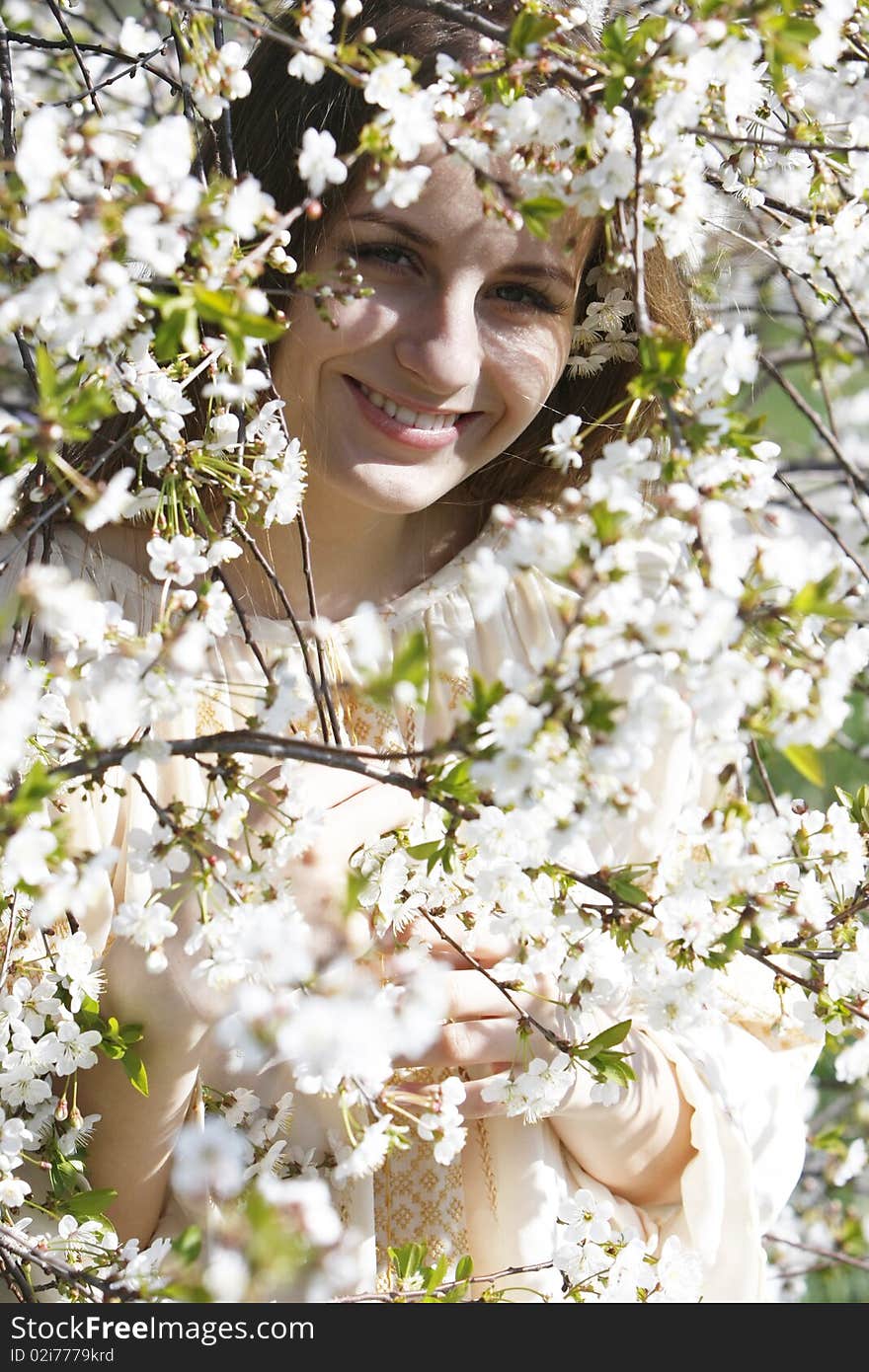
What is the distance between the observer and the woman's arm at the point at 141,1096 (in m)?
1.00

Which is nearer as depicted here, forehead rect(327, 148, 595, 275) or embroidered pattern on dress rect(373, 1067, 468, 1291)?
forehead rect(327, 148, 595, 275)

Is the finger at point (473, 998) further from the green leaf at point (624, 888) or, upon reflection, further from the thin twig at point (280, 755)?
the thin twig at point (280, 755)

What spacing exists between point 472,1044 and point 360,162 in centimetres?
82

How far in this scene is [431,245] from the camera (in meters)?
1.12

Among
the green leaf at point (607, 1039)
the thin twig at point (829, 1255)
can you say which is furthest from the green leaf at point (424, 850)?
the thin twig at point (829, 1255)

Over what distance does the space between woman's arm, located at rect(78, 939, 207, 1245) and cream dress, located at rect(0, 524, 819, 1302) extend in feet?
0.11

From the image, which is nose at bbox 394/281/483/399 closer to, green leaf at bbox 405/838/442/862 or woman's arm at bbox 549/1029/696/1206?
green leaf at bbox 405/838/442/862

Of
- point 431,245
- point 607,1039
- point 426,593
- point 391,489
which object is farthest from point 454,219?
point 607,1039

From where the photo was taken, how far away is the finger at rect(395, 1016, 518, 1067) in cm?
113

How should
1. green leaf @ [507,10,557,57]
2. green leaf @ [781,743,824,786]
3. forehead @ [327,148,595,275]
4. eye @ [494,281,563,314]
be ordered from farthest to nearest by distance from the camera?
1. eye @ [494,281,563,314]
2. forehead @ [327,148,595,275]
3. green leaf @ [507,10,557,57]
4. green leaf @ [781,743,824,786]

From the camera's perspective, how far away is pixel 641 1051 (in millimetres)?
1254

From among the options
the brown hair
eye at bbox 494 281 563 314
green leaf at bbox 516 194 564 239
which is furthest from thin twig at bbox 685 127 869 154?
eye at bbox 494 281 563 314

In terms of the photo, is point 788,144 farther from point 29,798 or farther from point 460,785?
point 29,798
